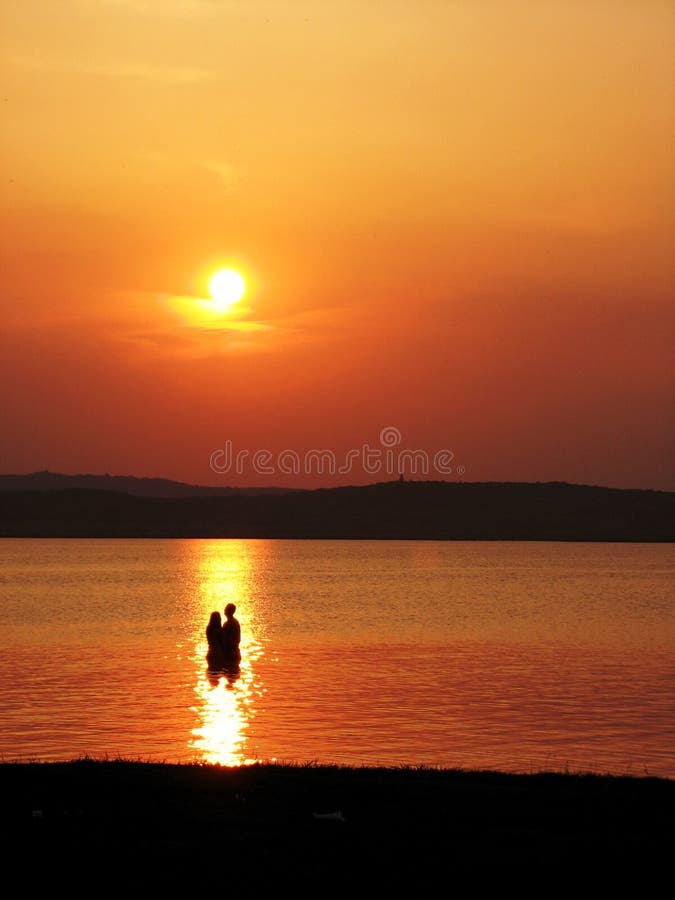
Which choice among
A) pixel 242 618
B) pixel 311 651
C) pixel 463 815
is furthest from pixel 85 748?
pixel 242 618

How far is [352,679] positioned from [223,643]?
3710 millimetres

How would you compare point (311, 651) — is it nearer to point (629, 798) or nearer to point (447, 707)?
point (447, 707)

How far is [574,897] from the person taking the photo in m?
9.89

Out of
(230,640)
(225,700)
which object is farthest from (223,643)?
(225,700)

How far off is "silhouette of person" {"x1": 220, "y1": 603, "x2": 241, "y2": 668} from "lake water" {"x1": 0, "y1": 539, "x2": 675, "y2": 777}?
729 mm

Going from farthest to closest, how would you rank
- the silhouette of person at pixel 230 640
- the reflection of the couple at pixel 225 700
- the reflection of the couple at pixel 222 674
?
the silhouette of person at pixel 230 640
the reflection of the couple at pixel 222 674
the reflection of the couple at pixel 225 700

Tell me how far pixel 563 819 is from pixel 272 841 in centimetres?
297

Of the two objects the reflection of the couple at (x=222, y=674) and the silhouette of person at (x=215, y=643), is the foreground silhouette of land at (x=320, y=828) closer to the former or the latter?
the reflection of the couple at (x=222, y=674)

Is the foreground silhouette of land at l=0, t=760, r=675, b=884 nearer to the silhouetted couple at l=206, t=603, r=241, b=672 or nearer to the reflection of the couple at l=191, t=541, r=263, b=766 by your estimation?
the reflection of the couple at l=191, t=541, r=263, b=766

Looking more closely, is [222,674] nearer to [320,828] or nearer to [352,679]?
[352,679]

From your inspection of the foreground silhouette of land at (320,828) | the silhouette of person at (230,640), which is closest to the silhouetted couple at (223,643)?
the silhouette of person at (230,640)

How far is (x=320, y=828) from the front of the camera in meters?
11.9

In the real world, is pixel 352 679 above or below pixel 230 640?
below

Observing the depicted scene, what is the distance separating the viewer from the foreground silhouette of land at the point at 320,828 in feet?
33.9
